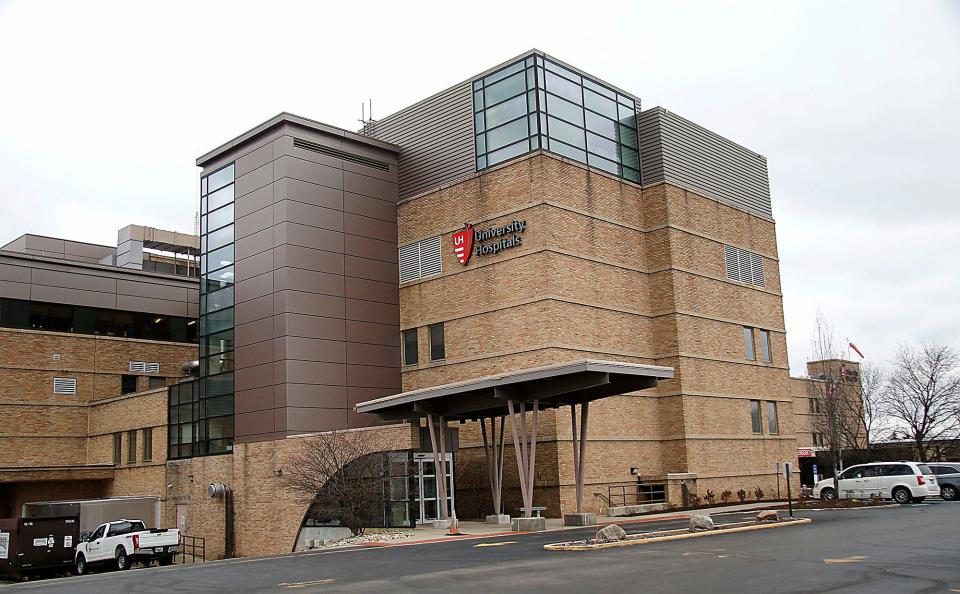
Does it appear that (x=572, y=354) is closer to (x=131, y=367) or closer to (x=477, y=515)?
(x=477, y=515)

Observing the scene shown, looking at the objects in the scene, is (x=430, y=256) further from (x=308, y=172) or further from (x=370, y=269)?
(x=308, y=172)

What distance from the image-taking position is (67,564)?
115ft

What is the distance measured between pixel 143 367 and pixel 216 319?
493 inches

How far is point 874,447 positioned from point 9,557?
191 ft

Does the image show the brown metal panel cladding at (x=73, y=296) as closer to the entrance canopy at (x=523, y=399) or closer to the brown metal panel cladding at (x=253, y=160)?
the brown metal panel cladding at (x=253, y=160)

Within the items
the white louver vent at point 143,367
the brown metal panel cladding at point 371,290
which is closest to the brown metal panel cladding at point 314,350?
the brown metal panel cladding at point 371,290

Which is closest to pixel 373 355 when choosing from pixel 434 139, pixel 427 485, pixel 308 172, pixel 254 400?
pixel 254 400

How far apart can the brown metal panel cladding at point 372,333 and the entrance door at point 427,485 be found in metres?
8.30

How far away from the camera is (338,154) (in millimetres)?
39625

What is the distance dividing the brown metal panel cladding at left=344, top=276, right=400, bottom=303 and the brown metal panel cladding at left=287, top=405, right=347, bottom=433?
4.99 meters

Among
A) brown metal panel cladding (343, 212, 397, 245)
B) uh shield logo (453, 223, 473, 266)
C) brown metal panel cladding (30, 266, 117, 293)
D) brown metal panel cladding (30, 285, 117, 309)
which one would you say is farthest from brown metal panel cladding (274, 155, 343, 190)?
brown metal panel cladding (30, 285, 117, 309)

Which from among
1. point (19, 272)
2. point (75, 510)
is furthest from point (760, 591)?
point (19, 272)

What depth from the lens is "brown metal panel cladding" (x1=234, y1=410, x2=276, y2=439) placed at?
36562mm

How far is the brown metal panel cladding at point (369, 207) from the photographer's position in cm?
3956
